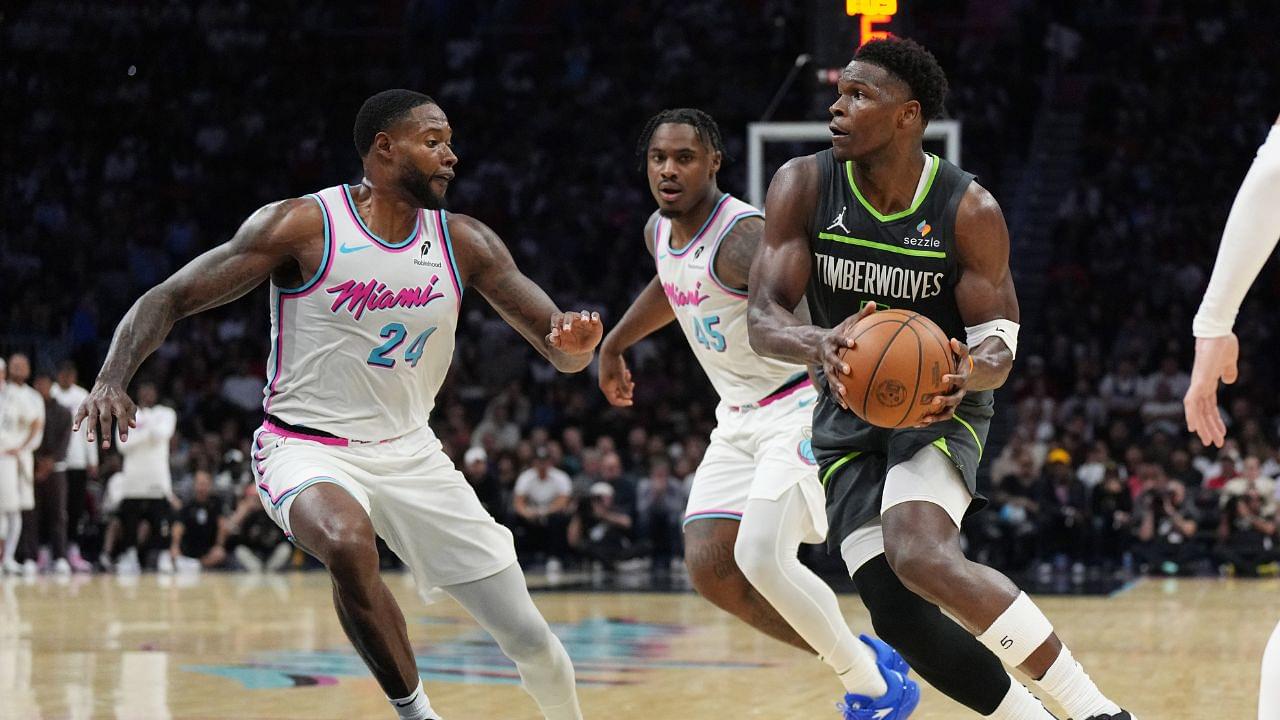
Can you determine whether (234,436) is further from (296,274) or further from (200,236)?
(296,274)

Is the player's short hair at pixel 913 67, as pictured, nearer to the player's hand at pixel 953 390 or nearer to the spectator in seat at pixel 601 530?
the player's hand at pixel 953 390

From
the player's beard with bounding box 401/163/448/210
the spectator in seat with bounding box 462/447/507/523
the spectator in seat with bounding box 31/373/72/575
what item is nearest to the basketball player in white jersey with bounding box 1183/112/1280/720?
the player's beard with bounding box 401/163/448/210

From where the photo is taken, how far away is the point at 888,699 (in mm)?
5953

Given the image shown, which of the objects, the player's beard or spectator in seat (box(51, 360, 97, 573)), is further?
spectator in seat (box(51, 360, 97, 573))

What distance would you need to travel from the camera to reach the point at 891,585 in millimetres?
4832

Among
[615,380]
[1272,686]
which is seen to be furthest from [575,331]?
[1272,686]

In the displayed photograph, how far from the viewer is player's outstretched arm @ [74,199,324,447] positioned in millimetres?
5000

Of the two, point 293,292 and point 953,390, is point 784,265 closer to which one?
point 953,390

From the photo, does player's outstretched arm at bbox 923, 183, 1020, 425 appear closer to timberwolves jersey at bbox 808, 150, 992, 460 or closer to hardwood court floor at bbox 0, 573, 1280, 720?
timberwolves jersey at bbox 808, 150, 992, 460

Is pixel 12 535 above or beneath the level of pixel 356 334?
beneath

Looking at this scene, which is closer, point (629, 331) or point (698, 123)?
point (698, 123)

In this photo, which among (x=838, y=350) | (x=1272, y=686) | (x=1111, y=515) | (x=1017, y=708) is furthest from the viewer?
(x=1111, y=515)

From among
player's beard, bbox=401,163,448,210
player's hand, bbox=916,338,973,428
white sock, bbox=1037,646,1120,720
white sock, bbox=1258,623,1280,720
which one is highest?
player's beard, bbox=401,163,448,210

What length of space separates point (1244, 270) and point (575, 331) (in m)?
2.37
